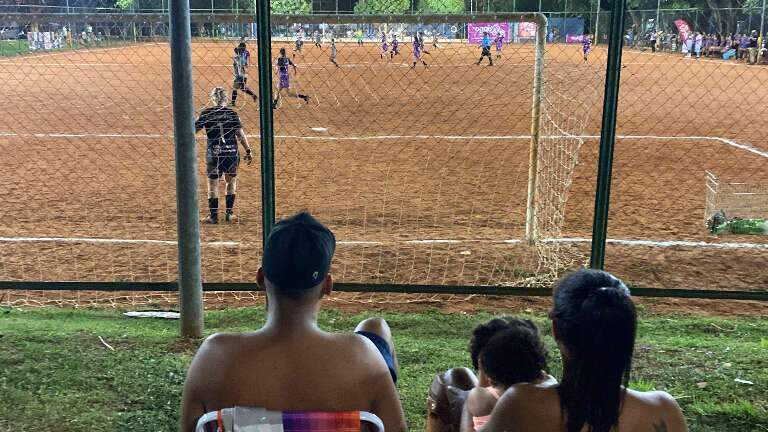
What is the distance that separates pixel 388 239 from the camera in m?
7.83

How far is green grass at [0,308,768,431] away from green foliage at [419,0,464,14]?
11.9ft

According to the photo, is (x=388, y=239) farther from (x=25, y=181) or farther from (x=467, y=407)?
(x=25, y=181)

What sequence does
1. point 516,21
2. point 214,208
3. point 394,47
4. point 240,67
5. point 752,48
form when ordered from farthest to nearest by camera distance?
point 752,48
point 394,47
point 240,67
point 214,208
point 516,21

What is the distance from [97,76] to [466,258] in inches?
785

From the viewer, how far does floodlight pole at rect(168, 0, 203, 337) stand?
4.12m

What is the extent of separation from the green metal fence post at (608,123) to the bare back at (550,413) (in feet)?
8.10

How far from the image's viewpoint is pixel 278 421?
5.81 feet

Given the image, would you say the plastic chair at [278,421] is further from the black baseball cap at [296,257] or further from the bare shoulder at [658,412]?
the bare shoulder at [658,412]

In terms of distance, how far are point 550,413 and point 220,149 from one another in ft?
24.5

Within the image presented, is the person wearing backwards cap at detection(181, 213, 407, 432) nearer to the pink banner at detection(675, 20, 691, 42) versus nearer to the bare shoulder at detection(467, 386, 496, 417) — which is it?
the bare shoulder at detection(467, 386, 496, 417)

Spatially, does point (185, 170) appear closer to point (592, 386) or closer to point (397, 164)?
point (592, 386)

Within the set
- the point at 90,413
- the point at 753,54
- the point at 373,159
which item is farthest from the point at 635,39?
the point at 90,413

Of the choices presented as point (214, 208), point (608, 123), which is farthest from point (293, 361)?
point (214, 208)

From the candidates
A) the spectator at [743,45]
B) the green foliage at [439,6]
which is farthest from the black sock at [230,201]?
the spectator at [743,45]
